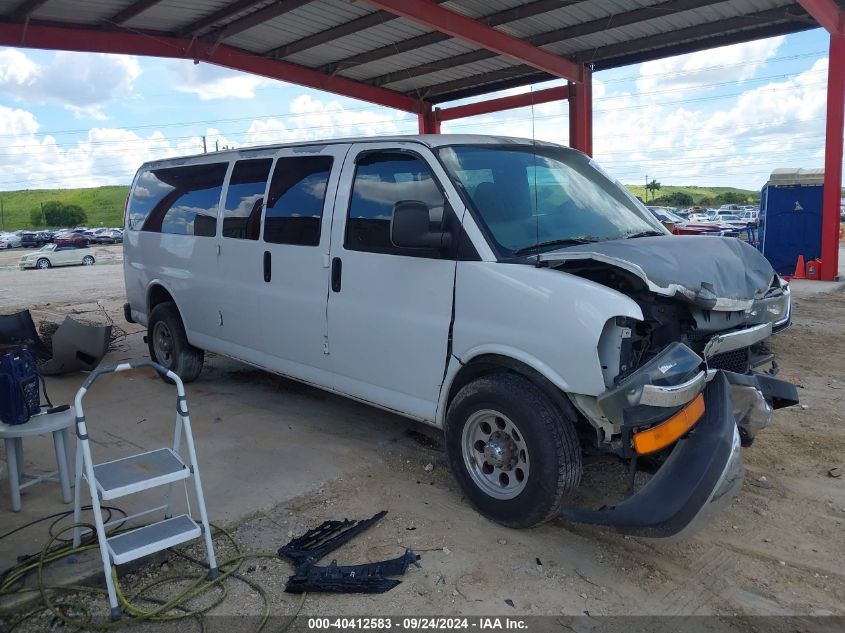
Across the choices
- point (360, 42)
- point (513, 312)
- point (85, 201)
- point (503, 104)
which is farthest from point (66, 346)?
point (85, 201)

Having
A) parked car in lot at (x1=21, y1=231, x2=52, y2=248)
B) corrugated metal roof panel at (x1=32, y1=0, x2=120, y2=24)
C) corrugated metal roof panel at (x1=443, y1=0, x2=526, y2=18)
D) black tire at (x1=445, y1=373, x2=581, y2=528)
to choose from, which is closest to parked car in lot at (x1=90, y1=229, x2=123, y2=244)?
parked car in lot at (x1=21, y1=231, x2=52, y2=248)

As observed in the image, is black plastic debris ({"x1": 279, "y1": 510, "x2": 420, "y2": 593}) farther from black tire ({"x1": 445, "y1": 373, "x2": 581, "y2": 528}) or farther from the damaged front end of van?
the damaged front end of van

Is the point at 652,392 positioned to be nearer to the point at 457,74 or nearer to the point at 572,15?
the point at 572,15

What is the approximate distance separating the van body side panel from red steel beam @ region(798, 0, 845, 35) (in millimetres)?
9987

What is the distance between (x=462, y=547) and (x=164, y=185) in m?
5.12

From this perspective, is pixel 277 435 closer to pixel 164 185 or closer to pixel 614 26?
pixel 164 185

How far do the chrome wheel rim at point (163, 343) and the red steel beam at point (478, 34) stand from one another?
18.0ft

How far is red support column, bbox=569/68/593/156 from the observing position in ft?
47.1

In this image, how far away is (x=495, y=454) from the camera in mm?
3865

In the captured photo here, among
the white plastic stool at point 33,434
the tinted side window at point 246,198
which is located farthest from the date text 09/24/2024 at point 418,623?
the tinted side window at point 246,198

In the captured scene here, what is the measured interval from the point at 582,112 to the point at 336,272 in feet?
36.4

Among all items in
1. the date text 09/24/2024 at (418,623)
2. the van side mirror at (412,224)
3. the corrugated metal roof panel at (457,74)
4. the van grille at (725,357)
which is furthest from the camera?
the corrugated metal roof panel at (457,74)

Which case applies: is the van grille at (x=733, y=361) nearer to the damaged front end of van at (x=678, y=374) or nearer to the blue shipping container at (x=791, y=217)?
the damaged front end of van at (x=678, y=374)

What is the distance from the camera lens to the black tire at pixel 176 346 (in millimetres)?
6871
